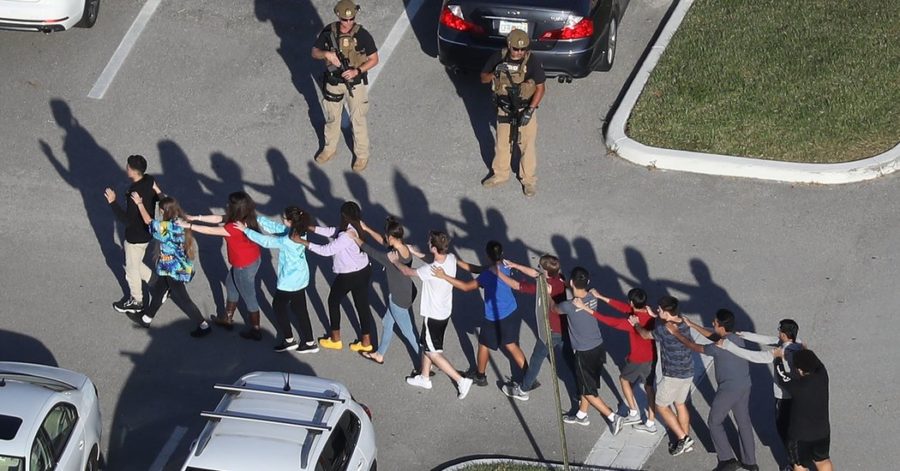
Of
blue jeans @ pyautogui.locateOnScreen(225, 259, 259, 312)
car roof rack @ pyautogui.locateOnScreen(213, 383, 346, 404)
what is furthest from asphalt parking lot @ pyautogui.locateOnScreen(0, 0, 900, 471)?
car roof rack @ pyautogui.locateOnScreen(213, 383, 346, 404)

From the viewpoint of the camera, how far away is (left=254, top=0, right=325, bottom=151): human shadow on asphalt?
48.6 feet

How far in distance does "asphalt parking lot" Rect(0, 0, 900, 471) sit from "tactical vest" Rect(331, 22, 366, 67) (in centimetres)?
135

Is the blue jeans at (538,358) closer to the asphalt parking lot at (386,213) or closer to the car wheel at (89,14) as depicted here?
the asphalt parking lot at (386,213)

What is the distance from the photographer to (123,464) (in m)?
10.8

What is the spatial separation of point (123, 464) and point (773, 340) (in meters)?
5.47

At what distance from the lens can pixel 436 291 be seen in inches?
419

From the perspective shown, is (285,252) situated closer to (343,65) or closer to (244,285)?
(244,285)

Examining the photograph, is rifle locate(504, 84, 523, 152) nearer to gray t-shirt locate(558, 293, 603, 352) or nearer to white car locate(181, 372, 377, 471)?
gray t-shirt locate(558, 293, 603, 352)

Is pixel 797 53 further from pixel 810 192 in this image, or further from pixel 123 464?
pixel 123 464

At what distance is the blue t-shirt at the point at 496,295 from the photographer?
1055cm

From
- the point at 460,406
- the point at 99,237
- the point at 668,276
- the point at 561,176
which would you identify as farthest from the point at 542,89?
the point at 99,237

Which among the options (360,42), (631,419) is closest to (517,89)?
(360,42)

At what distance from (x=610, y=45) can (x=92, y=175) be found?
19.8 feet

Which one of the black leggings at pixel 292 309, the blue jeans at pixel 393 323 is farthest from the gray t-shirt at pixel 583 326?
the black leggings at pixel 292 309
